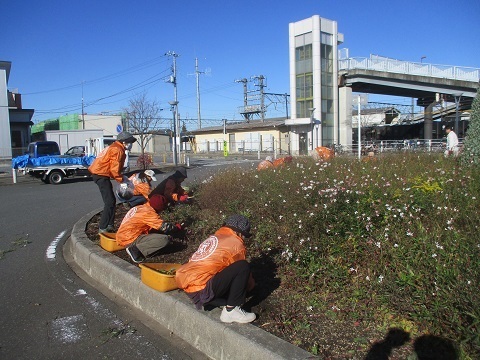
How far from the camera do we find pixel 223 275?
3273 mm

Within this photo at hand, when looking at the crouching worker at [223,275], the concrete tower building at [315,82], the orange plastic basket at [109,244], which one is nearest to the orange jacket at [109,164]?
the orange plastic basket at [109,244]

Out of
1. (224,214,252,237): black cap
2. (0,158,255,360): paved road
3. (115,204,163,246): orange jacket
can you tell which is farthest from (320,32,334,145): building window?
(224,214,252,237): black cap

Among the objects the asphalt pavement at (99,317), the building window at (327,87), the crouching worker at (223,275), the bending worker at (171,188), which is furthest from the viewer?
the building window at (327,87)

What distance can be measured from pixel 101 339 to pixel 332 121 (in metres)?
38.2

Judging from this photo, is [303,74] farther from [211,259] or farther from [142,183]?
[211,259]

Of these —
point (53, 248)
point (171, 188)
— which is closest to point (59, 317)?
point (171, 188)

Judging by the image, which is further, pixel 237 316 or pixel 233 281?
pixel 233 281

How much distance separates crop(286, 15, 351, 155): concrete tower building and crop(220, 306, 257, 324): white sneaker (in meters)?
35.6

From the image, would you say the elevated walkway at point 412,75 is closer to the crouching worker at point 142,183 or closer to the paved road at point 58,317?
the crouching worker at point 142,183

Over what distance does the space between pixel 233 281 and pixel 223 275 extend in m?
0.10

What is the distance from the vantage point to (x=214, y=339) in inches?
124

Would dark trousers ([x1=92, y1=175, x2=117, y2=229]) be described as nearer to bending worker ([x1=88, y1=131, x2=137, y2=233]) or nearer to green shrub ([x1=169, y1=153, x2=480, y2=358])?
bending worker ([x1=88, y1=131, x2=137, y2=233])

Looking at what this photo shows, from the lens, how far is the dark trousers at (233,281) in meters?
3.23

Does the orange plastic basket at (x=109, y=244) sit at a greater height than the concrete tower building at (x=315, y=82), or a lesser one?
lesser
